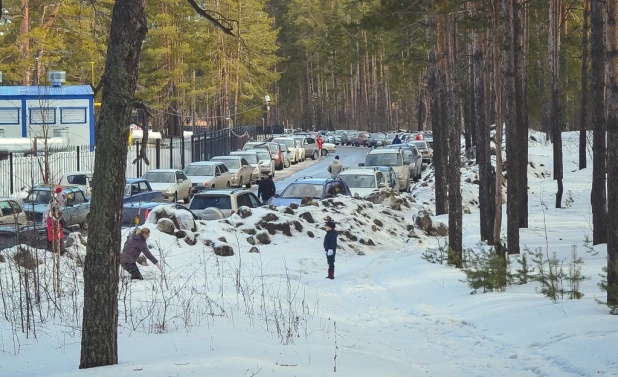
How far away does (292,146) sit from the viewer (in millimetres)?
60500

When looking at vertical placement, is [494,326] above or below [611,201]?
below

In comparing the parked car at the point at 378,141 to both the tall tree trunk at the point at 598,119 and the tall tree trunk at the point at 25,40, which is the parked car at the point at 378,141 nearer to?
the tall tree trunk at the point at 25,40

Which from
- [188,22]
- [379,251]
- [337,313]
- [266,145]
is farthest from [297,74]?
[337,313]

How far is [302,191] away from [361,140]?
57.5 meters

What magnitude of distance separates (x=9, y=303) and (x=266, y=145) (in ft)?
139

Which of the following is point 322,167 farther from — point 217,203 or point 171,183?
point 217,203

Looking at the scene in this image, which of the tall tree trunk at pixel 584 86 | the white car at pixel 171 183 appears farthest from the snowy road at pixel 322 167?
the tall tree trunk at pixel 584 86

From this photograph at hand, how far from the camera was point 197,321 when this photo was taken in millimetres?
11422

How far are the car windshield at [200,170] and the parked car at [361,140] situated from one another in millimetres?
47496

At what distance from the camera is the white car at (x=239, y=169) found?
136 feet

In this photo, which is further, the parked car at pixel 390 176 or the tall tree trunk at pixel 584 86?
the parked car at pixel 390 176

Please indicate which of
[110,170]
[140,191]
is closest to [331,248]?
[110,170]

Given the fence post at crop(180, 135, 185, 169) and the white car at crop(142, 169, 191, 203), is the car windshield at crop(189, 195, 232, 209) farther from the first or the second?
the fence post at crop(180, 135, 185, 169)

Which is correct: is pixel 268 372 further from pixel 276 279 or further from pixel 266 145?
pixel 266 145
